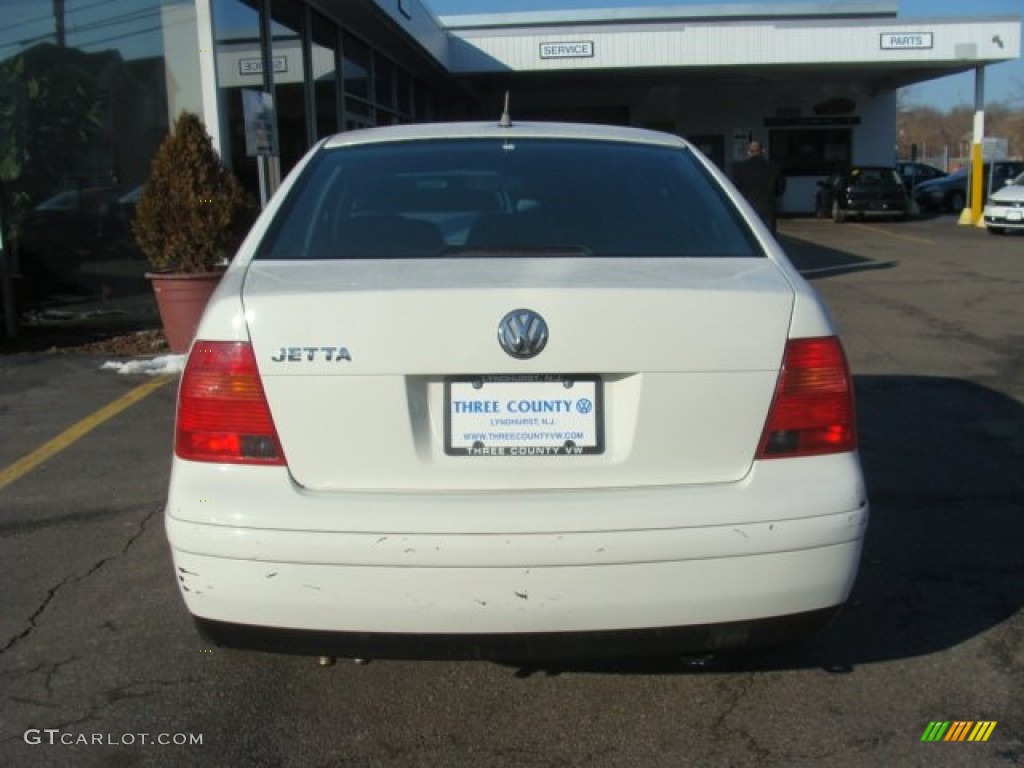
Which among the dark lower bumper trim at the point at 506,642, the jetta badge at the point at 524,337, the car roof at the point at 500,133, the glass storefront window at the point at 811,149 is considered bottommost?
the dark lower bumper trim at the point at 506,642

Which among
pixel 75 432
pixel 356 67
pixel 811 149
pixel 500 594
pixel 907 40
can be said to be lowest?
pixel 75 432

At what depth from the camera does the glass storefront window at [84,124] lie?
937 cm

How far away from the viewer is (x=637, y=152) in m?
3.62

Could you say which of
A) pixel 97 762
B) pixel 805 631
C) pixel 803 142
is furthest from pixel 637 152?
pixel 803 142

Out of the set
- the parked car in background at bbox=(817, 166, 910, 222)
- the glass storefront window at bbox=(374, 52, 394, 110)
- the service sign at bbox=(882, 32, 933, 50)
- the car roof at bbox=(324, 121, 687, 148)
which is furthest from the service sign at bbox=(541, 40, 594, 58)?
the car roof at bbox=(324, 121, 687, 148)

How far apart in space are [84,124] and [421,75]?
1474cm

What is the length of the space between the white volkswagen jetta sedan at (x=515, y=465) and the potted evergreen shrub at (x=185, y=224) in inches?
223

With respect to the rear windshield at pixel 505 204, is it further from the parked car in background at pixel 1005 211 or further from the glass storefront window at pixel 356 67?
the parked car in background at pixel 1005 211

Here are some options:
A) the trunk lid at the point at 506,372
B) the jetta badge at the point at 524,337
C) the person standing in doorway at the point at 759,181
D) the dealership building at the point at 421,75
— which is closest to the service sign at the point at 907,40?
the dealership building at the point at 421,75

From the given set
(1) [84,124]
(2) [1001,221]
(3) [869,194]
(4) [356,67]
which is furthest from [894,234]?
→ (1) [84,124]

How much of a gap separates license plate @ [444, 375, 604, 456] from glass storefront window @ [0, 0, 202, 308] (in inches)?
322

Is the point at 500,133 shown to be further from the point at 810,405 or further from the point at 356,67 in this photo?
the point at 356,67

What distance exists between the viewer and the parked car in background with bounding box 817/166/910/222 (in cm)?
2741

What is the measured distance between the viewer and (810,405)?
2.64 meters
